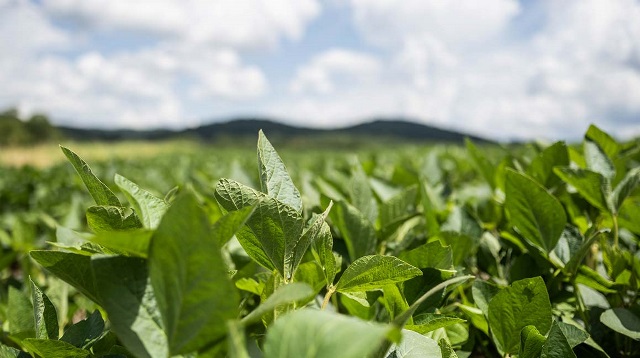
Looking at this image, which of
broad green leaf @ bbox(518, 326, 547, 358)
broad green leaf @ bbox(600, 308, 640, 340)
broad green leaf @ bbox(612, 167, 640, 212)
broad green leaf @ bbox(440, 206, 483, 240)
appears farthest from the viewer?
broad green leaf @ bbox(440, 206, 483, 240)

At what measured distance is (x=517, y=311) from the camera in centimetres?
85

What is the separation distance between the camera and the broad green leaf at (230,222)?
1.88 feet

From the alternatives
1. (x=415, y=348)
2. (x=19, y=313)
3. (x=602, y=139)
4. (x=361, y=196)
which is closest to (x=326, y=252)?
(x=415, y=348)

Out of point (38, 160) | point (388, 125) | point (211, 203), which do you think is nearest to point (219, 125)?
point (388, 125)

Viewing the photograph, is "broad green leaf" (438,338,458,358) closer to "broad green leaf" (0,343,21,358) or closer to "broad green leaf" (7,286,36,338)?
"broad green leaf" (0,343,21,358)

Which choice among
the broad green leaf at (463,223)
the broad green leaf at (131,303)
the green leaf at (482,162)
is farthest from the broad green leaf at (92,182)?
the green leaf at (482,162)

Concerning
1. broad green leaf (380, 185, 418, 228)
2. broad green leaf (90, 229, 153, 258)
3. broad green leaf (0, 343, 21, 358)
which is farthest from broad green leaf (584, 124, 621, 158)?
broad green leaf (0, 343, 21, 358)

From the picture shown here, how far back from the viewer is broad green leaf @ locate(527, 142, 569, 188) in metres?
1.40

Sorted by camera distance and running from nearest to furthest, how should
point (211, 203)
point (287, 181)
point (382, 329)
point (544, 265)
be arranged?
point (382, 329), point (287, 181), point (544, 265), point (211, 203)

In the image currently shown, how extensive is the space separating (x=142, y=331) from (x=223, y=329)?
11 cm

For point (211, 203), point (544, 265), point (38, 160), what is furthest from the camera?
point (38, 160)

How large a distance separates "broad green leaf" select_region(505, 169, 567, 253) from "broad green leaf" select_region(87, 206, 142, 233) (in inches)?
27.9

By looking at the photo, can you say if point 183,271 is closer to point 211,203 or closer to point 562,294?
point 562,294

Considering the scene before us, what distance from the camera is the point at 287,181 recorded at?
2.58 ft
